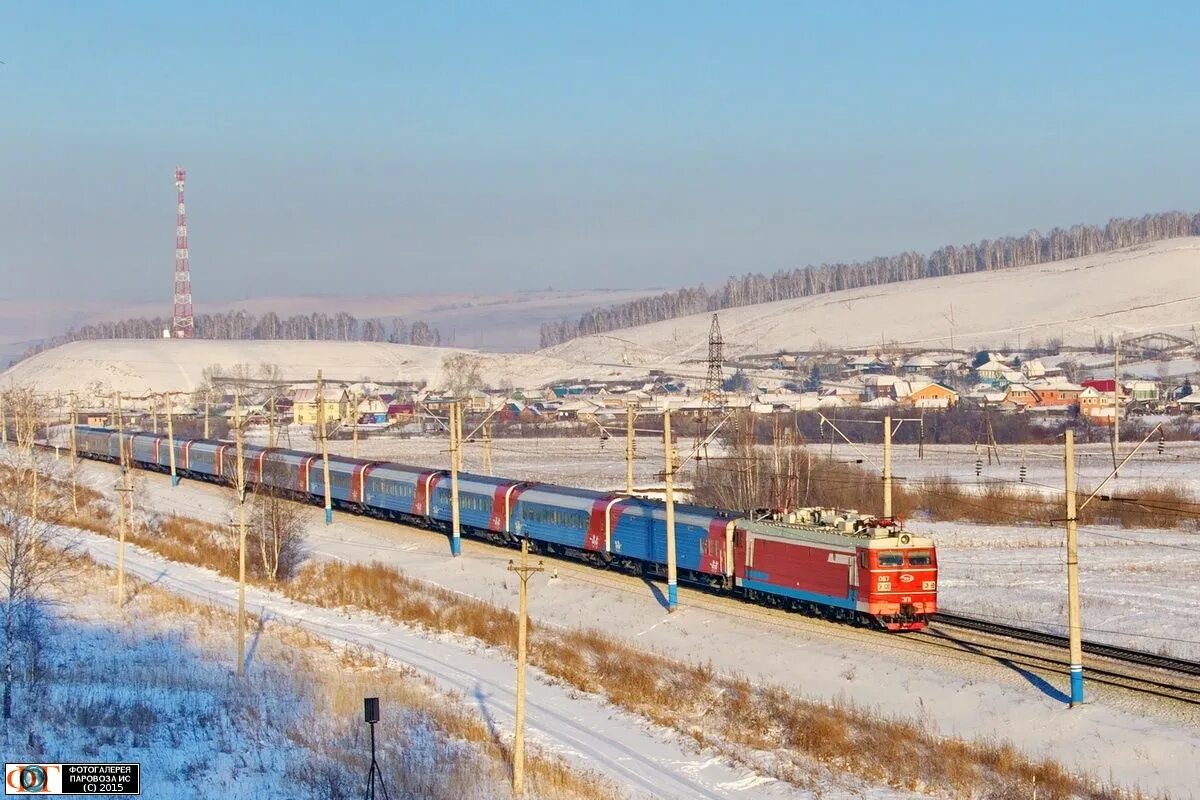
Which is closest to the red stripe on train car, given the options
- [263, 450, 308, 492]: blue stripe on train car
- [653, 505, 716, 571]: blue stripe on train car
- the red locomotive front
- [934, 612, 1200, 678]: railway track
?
[653, 505, 716, 571]: blue stripe on train car

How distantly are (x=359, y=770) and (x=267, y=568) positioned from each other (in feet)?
93.6

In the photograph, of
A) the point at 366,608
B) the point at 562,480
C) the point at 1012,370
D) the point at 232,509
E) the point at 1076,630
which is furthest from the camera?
the point at 1012,370

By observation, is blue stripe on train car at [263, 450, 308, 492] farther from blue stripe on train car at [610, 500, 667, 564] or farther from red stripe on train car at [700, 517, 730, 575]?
red stripe on train car at [700, 517, 730, 575]

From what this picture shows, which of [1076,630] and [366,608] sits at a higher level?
[1076,630]

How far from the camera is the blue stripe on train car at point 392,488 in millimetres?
60406

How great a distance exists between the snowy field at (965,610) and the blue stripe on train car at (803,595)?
70 centimetres

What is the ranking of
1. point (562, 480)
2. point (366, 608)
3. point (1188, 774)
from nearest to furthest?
point (1188, 774), point (366, 608), point (562, 480)

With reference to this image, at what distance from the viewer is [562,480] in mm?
85625

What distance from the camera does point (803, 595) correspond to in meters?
36.9

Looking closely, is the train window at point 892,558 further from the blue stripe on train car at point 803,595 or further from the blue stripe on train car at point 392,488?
the blue stripe on train car at point 392,488

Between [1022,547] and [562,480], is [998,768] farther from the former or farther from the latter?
[562,480]

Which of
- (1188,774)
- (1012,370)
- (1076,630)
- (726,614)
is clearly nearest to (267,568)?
(726,614)

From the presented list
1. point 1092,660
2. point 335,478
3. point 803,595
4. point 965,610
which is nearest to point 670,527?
point 803,595

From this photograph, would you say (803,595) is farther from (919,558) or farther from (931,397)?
(931,397)
